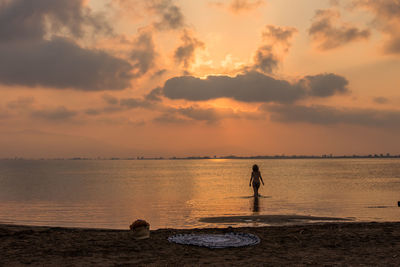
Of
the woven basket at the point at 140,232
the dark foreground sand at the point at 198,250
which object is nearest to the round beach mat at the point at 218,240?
the dark foreground sand at the point at 198,250

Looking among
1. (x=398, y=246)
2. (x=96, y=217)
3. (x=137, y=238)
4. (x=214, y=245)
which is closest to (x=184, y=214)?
(x=96, y=217)

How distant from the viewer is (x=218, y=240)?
1156 cm

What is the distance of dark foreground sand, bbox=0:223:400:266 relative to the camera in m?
9.58

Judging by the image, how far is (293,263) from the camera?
933cm

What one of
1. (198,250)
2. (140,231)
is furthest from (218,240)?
(140,231)

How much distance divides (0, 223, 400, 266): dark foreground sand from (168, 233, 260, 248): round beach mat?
24 cm

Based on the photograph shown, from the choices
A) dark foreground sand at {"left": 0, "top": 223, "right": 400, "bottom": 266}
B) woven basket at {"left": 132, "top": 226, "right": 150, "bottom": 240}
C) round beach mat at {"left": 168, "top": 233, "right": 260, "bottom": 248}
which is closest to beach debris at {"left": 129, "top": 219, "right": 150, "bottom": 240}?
woven basket at {"left": 132, "top": 226, "right": 150, "bottom": 240}

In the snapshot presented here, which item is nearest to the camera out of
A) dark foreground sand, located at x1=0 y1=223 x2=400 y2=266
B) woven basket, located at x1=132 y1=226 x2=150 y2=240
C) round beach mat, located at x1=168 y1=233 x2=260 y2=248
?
dark foreground sand, located at x1=0 y1=223 x2=400 y2=266

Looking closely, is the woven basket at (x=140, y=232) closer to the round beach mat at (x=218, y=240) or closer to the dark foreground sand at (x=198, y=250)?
the dark foreground sand at (x=198, y=250)

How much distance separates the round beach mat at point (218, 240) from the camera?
11.1m

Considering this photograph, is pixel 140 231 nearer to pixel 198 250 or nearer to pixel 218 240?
pixel 198 250

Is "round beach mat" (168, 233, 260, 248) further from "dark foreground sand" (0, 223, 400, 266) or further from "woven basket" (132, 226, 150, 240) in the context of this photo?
"woven basket" (132, 226, 150, 240)

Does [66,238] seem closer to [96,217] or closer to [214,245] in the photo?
[214,245]

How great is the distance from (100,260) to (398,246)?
Answer: 8693 millimetres
